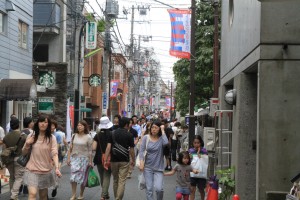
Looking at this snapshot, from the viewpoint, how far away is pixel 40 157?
935cm

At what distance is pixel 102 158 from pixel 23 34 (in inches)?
572

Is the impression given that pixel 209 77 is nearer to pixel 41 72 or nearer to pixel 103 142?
pixel 41 72

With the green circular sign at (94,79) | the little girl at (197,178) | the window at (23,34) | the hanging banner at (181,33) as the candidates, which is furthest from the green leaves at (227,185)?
the green circular sign at (94,79)

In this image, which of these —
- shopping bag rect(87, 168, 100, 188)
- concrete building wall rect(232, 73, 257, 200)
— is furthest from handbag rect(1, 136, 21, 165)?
concrete building wall rect(232, 73, 257, 200)

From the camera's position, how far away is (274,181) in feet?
28.4

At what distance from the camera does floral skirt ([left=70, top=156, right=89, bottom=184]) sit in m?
12.2

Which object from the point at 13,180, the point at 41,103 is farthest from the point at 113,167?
the point at 41,103

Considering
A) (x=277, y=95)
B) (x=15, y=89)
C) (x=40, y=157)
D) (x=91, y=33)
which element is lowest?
(x=40, y=157)

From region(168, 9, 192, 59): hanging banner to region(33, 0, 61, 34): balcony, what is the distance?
14381 mm

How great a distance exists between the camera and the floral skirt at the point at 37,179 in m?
9.27

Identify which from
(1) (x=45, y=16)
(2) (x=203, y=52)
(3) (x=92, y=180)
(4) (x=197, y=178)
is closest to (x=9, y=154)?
(3) (x=92, y=180)

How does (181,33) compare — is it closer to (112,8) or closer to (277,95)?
(277,95)

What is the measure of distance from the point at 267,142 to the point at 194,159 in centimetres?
331

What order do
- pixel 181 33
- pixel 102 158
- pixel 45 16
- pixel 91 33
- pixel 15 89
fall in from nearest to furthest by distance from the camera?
1. pixel 102 158
2. pixel 181 33
3. pixel 15 89
4. pixel 45 16
5. pixel 91 33
